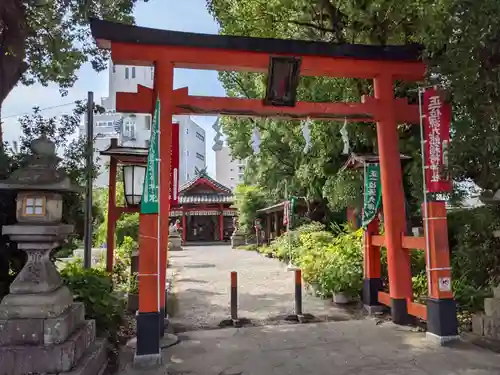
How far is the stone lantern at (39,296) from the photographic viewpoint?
4.23 m

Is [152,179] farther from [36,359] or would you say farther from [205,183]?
[205,183]

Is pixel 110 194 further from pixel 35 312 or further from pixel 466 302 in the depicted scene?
pixel 466 302

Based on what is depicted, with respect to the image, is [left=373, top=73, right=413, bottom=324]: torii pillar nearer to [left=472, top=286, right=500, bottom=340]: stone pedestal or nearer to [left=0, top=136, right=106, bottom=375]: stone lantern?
[left=472, top=286, right=500, bottom=340]: stone pedestal

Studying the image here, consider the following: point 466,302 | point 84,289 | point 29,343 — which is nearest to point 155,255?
point 84,289

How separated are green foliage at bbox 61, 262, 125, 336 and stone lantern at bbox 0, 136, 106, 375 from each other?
100 centimetres

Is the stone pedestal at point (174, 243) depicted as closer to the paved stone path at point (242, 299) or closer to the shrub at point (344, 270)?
the paved stone path at point (242, 299)

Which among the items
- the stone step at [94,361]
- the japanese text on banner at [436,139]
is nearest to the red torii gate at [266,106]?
the japanese text on banner at [436,139]

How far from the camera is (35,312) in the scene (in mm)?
4379

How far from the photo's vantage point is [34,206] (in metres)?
4.59

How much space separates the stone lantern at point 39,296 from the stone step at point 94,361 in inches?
0.4

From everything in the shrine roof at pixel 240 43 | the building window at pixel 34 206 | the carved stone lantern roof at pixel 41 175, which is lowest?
the building window at pixel 34 206

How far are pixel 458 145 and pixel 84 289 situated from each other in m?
5.70

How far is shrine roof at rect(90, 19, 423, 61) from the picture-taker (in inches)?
232

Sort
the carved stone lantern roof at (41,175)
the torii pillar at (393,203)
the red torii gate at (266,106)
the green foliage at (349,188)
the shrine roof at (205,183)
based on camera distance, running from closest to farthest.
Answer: the carved stone lantern roof at (41,175) → the red torii gate at (266,106) → the torii pillar at (393,203) → the green foliage at (349,188) → the shrine roof at (205,183)
